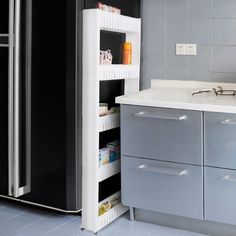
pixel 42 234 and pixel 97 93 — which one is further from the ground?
pixel 97 93

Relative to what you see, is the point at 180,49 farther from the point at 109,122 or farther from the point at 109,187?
the point at 109,187

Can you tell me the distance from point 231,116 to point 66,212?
1223 mm

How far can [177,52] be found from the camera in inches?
134

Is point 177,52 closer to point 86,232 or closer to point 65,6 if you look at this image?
point 65,6

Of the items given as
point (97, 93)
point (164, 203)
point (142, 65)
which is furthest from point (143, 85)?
point (164, 203)

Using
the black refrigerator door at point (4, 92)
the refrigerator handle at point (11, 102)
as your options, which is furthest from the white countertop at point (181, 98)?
the black refrigerator door at point (4, 92)

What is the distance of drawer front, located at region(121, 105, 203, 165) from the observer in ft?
9.15

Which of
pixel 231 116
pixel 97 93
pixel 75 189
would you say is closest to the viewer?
pixel 231 116

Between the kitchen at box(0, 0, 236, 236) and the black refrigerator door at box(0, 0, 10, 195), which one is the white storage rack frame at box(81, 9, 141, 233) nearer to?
the kitchen at box(0, 0, 236, 236)

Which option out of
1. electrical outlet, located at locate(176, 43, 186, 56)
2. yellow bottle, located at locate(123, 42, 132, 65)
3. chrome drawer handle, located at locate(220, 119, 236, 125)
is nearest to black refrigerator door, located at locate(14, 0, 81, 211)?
yellow bottle, located at locate(123, 42, 132, 65)

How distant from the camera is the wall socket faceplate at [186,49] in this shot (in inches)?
132

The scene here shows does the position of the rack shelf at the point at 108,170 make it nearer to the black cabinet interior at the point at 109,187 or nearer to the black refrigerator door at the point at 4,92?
the black cabinet interior at the point at 109,187

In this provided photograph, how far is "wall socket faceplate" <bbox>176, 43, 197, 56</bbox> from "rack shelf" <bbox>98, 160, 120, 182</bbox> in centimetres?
87

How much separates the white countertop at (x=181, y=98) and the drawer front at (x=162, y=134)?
38 millimetres
